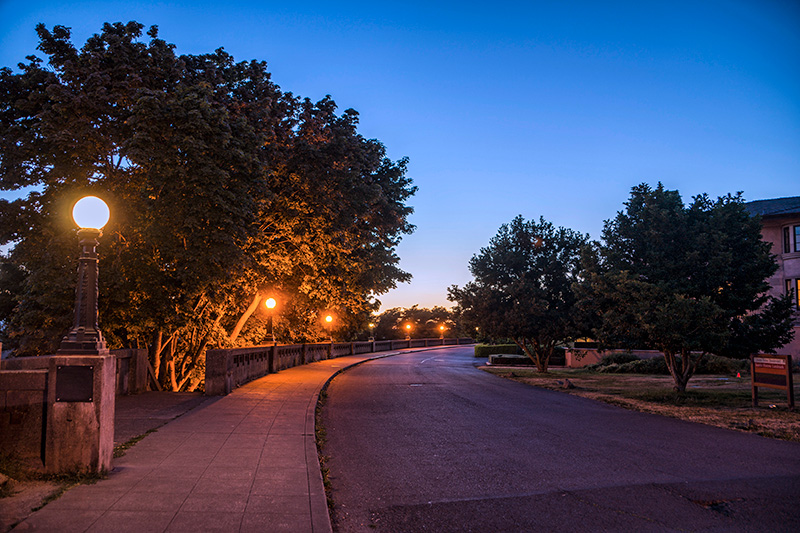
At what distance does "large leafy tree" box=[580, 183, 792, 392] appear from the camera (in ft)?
44.8

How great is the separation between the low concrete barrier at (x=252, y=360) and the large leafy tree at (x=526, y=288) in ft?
31.5

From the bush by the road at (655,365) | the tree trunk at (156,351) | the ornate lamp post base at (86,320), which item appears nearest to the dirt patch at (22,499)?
the ornate lamp post base at (86,320)

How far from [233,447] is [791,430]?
34.3 feet

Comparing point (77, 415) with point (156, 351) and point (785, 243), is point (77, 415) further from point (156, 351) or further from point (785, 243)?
point (785, 243)

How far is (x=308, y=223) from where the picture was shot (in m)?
18.9

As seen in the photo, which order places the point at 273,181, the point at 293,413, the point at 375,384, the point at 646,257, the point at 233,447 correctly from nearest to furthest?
1. the point at 233,447
2. the point at 293,413
3. the point at 646,257
4. the point at 273,181
5. the point at 375,384

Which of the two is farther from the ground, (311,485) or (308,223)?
(308,223)

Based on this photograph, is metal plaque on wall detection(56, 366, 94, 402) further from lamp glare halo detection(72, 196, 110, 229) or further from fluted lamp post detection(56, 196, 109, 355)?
lamp glare halo detection(72, 196, 110, 229)

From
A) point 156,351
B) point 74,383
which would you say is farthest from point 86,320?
point 156,351

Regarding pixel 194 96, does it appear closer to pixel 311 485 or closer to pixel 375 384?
pixel 311 485

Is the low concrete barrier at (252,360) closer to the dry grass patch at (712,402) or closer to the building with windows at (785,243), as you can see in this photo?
the dry grass patch at (712,402)

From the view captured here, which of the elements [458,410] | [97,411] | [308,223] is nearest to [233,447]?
[97,411]

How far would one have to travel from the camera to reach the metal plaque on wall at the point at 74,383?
5.91m

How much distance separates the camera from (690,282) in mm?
14656
